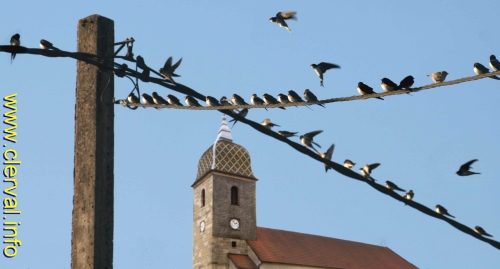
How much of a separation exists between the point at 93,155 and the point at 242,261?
1230 inches

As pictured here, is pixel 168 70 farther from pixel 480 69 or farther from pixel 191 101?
pixel 480 69

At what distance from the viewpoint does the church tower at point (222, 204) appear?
1451 inches

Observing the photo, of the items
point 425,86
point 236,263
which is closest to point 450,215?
point 425,86

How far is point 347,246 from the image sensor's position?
1721 inches

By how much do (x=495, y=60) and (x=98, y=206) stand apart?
477 cm

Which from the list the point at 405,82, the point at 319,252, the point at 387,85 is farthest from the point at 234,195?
the point at 405,82

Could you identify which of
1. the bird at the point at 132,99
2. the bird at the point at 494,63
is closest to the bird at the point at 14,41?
the bird at the point at 132,99

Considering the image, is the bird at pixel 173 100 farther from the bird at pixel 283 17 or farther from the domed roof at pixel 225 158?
the domed roof at pixel 225 158

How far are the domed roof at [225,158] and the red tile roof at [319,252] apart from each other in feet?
13.2

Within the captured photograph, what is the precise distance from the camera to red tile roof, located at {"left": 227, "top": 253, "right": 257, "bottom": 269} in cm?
3602

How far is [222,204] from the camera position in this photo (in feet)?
123

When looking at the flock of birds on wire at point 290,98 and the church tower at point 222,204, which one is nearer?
the flock of birds on wire at point 290,98

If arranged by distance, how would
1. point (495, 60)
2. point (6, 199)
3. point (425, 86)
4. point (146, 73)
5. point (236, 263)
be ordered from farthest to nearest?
point (236, 263) < point (6, 199) < point (495, 60) < point (146, 73) < point (425, 86)

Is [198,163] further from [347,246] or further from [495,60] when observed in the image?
[495,60]
